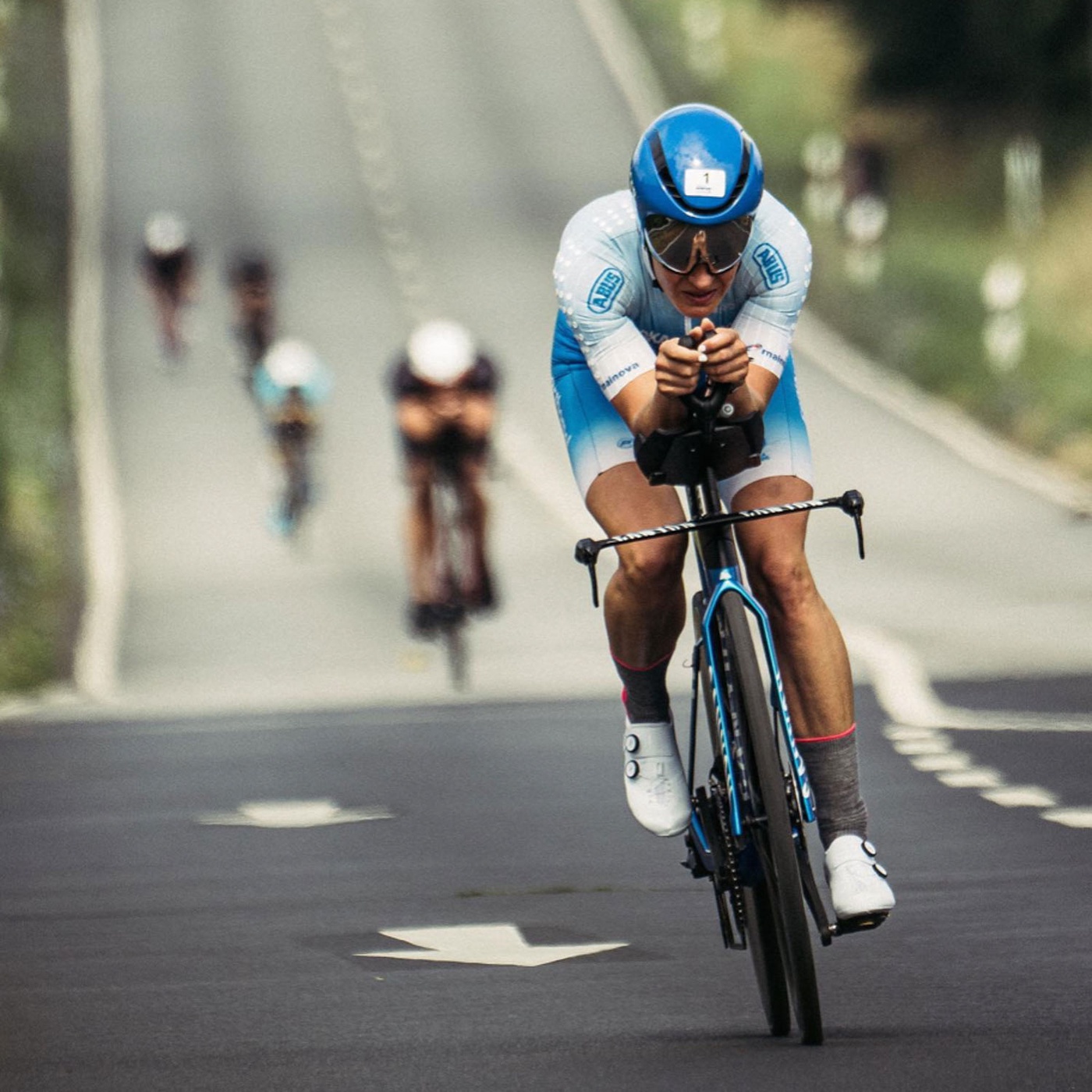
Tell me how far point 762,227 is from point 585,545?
2.77 ft

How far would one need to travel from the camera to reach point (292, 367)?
23609 mm

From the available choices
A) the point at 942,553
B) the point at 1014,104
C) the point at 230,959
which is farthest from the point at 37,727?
the point at 1014,104

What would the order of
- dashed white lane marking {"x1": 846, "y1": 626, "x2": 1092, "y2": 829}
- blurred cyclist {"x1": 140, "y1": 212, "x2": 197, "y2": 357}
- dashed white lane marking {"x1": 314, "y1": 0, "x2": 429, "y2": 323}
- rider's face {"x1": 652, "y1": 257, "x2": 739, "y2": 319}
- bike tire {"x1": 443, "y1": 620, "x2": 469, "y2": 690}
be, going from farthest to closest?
dashed white lane marking {"x1": 314, "y1": 0, "x2": 429, "y2": 323} → blurred cyclist {"x1": 140, "y1": 212, "x2": 197, "y2": 357} → bike tire {"x1": 443, "y1": 620, "x2": 469, "y2": 690} → dashed white lane marking {"x1": 846, "y1": 626, "x2": 1092, "y2": 829} → rider's face {"x1": 652, "y1": 257, "x2": 739, "y2": 319}

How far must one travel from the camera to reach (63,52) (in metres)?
56.6

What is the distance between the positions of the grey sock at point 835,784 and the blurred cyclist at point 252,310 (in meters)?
25.7

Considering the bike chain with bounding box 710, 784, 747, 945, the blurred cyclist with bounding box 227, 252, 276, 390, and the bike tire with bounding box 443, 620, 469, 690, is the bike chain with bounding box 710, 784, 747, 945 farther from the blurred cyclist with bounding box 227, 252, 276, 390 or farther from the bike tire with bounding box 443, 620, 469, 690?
the blurred cyclist with bounding box 227, 252, 276, 390

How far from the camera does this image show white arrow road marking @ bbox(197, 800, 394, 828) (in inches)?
402

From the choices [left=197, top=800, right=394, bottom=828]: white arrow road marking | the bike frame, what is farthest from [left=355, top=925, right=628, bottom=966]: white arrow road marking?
[left=197, top=800, right=394, bottom=828]: white arrow road marking

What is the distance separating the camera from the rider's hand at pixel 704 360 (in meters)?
6.02

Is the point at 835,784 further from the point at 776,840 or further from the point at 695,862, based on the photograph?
the point at 776,840

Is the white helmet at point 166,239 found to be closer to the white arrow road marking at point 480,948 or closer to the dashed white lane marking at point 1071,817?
the dashed white lane marking at point 1071,817

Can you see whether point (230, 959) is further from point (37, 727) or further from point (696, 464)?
point (37, 727)

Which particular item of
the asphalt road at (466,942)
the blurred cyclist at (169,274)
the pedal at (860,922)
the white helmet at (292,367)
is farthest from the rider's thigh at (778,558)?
the blurred cyclist at (169,274)

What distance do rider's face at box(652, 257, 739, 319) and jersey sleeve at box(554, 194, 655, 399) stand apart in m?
0.14
